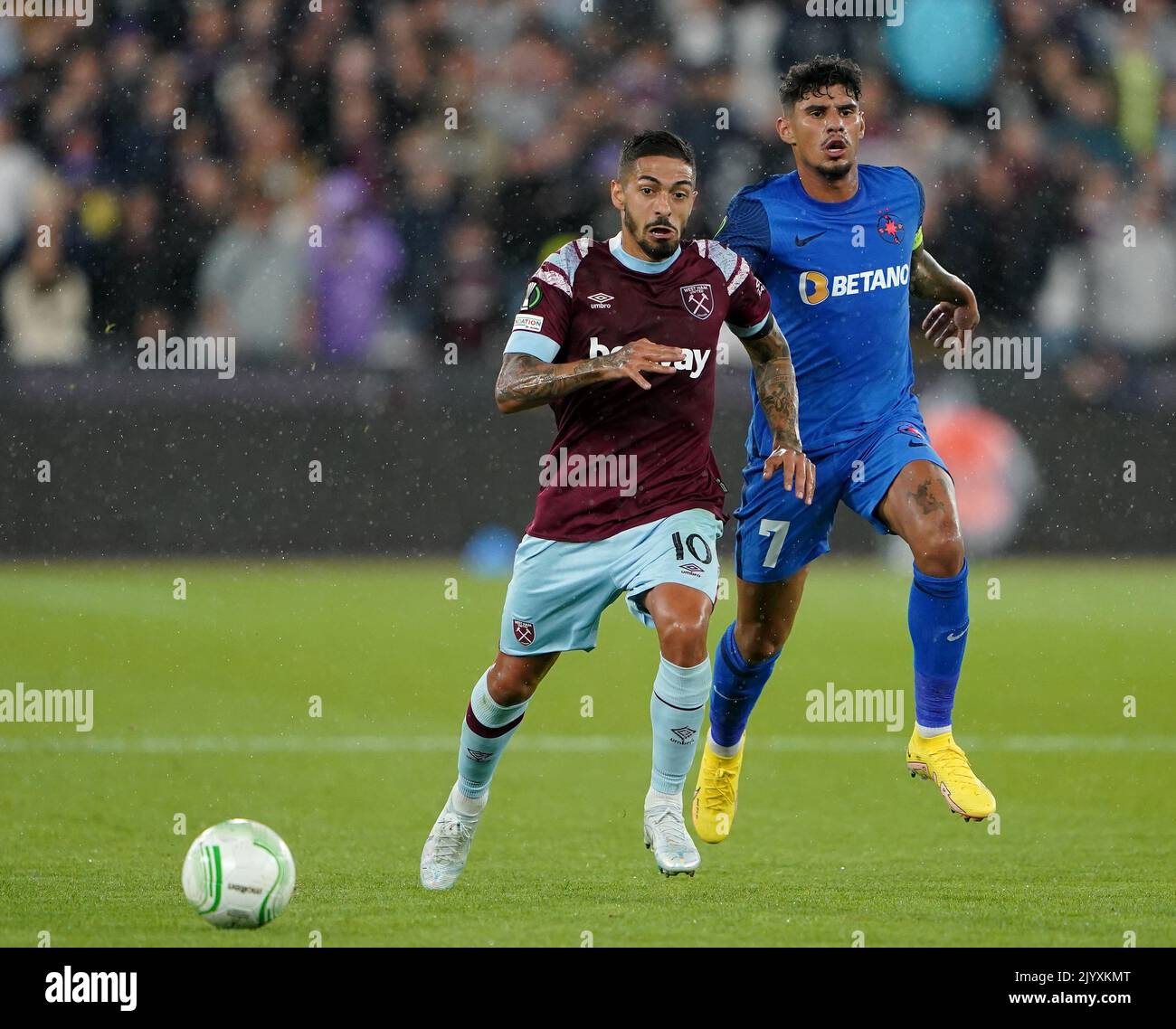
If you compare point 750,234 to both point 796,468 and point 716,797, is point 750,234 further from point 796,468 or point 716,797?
point 716,797

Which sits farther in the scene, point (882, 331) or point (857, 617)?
point (857, 617)

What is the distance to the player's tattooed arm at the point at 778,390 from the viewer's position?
614 cm

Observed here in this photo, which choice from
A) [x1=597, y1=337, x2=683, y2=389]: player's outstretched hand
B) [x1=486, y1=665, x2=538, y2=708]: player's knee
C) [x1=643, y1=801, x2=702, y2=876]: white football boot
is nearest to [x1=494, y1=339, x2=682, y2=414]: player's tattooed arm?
[x1=597, y1=337, x2=683, y2=389]: player's outstretched hand

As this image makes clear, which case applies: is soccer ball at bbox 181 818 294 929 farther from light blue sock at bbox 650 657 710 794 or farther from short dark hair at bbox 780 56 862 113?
short dark hair at bbox 780 56 862 113

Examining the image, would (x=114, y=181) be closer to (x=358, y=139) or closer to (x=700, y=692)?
(x=358, y=139)

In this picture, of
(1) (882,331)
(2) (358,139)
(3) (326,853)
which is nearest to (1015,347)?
(2) (358,139)

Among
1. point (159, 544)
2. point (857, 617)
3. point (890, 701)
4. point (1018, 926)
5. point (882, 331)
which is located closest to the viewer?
point (1018, 926)

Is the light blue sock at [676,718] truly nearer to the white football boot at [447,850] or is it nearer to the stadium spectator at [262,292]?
the white football boot at [447,850]

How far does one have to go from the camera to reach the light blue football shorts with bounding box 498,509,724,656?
19.2 ft

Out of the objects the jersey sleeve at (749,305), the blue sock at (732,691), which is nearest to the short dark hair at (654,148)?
the jersey sleeve at (749,305)

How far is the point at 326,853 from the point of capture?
655cm

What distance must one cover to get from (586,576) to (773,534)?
35.3 inches

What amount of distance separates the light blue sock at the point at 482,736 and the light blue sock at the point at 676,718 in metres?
0.44

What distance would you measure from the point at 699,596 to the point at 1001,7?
1027 centimetres
